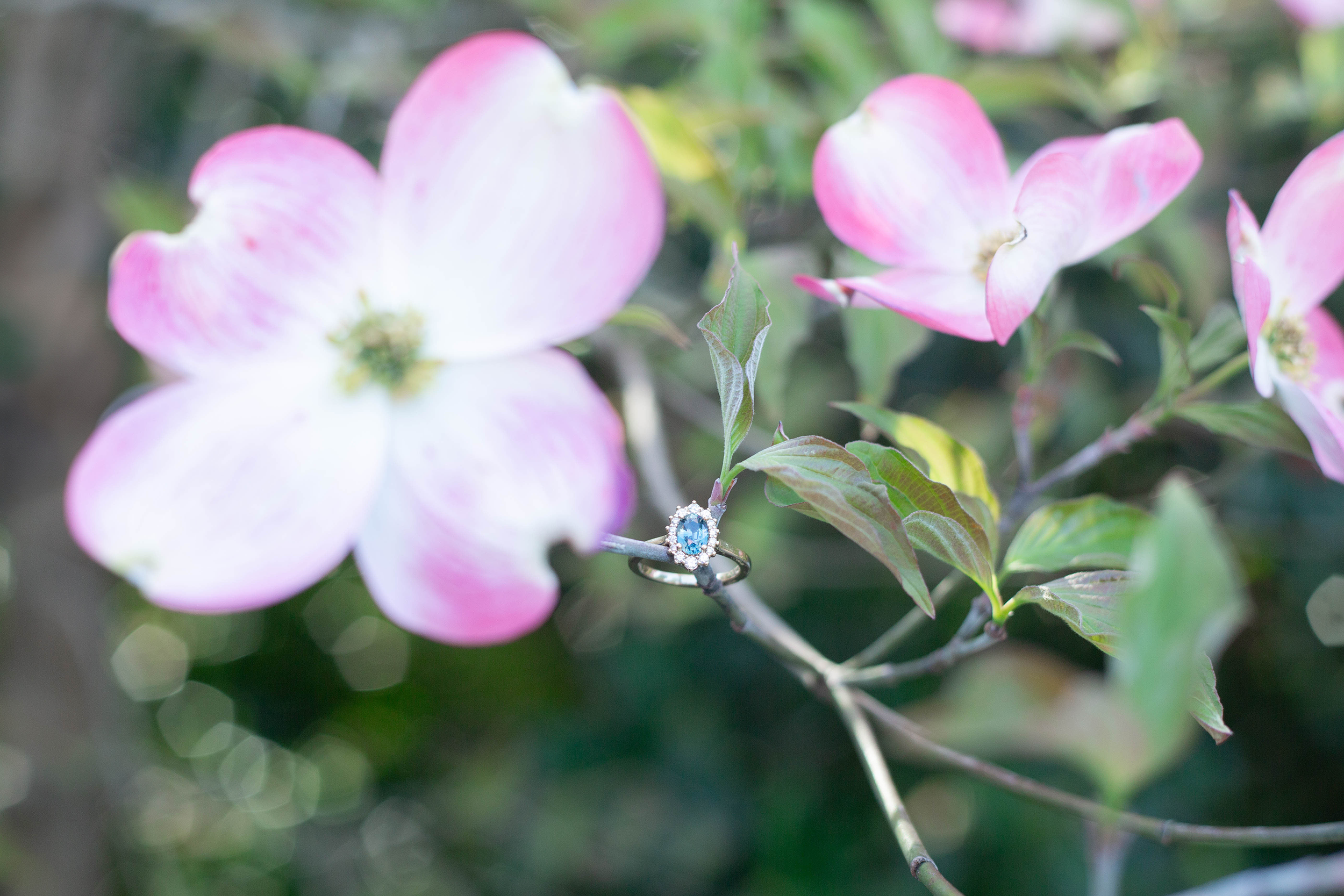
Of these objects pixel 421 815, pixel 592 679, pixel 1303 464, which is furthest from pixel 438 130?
pixel 421 815

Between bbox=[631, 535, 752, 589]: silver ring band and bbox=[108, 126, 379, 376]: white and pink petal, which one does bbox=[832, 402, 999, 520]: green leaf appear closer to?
bbox=[631, 535, 752, 589]: silver ring band

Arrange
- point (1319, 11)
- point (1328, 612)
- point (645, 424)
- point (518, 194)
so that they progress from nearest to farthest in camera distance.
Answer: point (518, 194)
point (645, 424)
point (1319, 11)
point (1328, 612)

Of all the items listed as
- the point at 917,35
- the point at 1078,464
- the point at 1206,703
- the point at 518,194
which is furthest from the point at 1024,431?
the point at 917,35

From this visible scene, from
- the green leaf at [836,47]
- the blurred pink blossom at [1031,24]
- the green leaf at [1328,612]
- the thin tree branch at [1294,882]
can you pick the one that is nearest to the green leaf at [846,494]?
the thin tree branch at [1294,882]

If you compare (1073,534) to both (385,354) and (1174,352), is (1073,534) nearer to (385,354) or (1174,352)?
(1174,352)

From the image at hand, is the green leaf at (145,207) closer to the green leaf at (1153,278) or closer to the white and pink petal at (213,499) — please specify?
the white and pink petal at (213,499)
